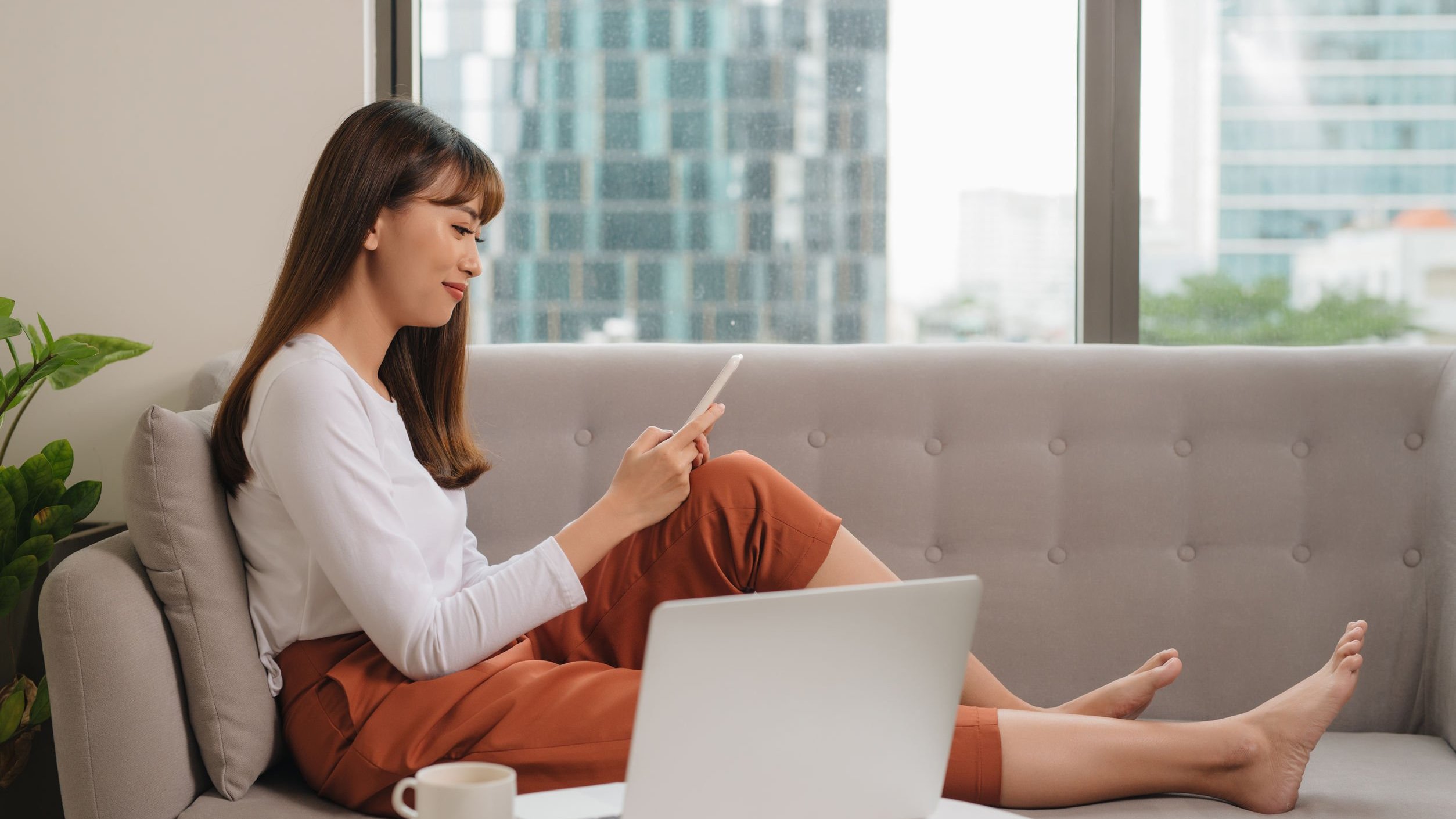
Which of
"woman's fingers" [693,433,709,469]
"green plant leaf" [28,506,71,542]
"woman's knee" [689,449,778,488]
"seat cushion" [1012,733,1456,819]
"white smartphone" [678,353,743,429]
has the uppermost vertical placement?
"white smartphone" [678,353,743,429]

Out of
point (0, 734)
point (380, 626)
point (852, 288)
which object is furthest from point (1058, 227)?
point (0, 734)

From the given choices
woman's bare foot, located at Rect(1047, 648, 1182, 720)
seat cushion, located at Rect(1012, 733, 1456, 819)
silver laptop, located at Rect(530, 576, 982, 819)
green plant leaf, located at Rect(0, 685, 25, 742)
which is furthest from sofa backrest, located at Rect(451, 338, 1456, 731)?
silver laptop, located at Rect(530, 576, 982, 819)

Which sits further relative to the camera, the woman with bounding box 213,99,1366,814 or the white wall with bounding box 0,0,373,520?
the white wall with bounding box 0,0,373,520

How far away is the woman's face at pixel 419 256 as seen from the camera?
1.24 meters

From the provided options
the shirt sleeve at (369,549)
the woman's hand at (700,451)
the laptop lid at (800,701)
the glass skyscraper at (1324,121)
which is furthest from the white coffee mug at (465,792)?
the glass skyscraper at (1324,121)

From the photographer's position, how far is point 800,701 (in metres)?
0.66

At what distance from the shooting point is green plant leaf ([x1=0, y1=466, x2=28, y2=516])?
151cm

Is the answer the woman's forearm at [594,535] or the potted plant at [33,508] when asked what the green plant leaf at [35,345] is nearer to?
the potted plant at [33,508]

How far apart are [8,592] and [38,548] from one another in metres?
0.07

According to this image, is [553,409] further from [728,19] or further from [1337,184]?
[1337,184]

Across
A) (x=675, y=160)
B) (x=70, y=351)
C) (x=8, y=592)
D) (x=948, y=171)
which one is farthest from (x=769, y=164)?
(x=8, y=592)

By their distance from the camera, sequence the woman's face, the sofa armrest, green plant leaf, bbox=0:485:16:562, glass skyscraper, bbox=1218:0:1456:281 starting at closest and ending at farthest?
the sofa armrest, the woman's face, green plant leaf, bbox=0:485:16:562, glass skyscraper, bbox=1218:0:1456:281

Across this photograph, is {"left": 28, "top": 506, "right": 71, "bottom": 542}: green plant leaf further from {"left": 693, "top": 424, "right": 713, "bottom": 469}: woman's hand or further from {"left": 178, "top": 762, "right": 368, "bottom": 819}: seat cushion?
{"left": 693, "top": 424, "right": 713, "bottom": 469}: woman's hand

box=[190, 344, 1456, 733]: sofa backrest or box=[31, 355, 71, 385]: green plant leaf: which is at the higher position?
box=[31, 355, 71, 385]: green plant leaf
